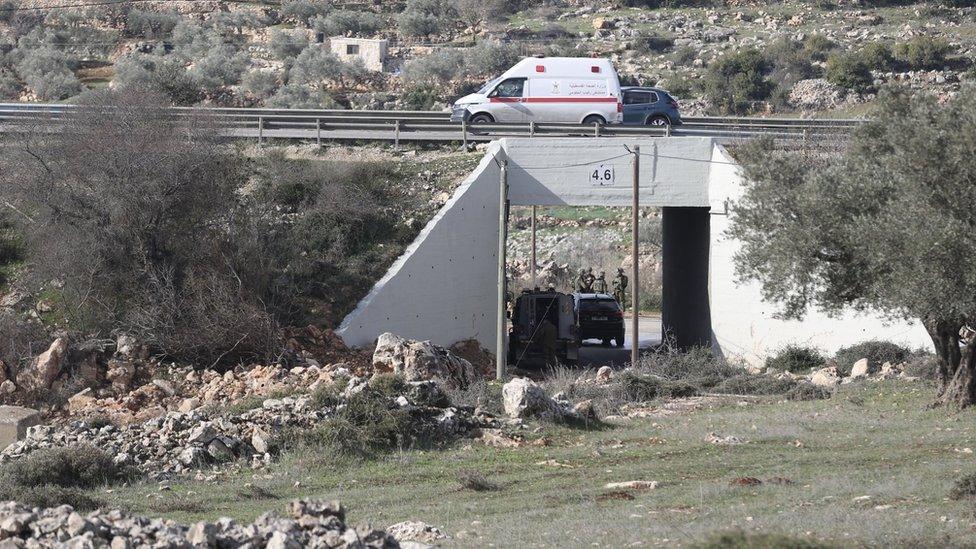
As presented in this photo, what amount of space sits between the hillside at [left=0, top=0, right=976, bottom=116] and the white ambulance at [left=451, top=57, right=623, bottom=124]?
21.7 meters

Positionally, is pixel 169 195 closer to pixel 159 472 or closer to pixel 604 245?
pixel 159 472

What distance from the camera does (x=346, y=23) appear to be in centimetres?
7019

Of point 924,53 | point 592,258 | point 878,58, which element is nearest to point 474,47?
point 878,58

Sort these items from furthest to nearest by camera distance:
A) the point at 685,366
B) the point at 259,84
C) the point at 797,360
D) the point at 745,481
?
the point at 259,84 < the point at 797,360 < the point at 685,366 < the point at 745,481

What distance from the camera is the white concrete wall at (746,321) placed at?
79.0 ft

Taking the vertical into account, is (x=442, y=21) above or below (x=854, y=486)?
above

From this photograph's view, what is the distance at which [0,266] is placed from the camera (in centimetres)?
2502

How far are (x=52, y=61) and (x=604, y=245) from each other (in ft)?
103

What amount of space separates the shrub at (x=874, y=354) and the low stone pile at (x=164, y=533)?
55.1 ft

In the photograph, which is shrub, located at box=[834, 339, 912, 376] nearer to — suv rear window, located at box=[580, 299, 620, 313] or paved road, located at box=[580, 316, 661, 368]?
paved road, located at box=[580, 316, 661, 368]

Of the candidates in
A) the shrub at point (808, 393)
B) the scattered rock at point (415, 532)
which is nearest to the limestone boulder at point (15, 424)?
the scattered rock at point (415, 532)

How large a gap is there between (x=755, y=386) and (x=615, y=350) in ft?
33.9

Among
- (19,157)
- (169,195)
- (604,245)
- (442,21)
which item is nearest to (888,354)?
(169,195)

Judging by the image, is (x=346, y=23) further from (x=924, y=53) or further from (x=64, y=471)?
(x=64, y=471)
